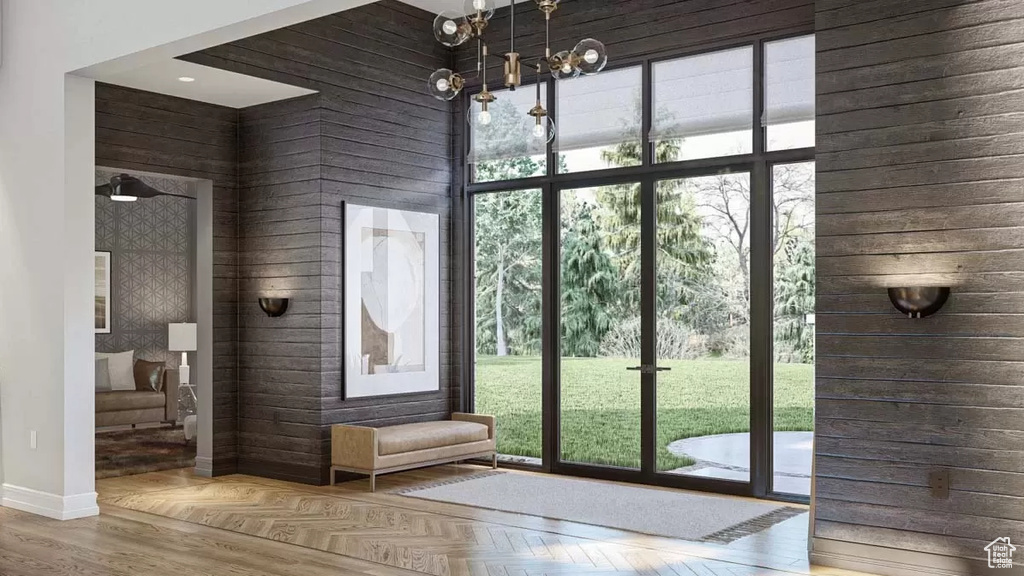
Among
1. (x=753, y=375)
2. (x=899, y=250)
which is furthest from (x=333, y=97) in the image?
(x=899, y=250)

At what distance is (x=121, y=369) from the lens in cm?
1080

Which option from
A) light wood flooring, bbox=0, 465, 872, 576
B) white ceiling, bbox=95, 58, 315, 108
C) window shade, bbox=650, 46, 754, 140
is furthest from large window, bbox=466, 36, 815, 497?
white ceiling, bbox=95, 58, 315, 108

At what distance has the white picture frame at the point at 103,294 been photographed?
11000 mm

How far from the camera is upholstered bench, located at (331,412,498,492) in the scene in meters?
7.13

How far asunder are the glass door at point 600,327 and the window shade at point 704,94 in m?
0.58

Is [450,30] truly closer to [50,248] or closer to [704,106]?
[704,106]

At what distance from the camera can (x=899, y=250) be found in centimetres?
480

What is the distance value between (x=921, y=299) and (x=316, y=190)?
4488 millimetres

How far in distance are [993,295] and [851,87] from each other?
4.07ft

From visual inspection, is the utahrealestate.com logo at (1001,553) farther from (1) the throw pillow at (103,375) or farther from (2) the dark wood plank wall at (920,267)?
(1) the throw pillow at (103,375)

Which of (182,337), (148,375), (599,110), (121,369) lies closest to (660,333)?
(599,110)

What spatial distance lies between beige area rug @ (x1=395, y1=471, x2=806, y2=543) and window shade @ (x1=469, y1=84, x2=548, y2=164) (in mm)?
2652

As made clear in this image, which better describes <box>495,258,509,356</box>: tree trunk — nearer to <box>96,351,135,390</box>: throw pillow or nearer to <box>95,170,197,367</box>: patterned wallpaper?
<box>95,170,197,367</box>: patterned wallpaper

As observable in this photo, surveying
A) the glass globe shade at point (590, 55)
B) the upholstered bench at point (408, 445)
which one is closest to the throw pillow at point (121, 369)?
the upholstered bench at point (408, 445)
